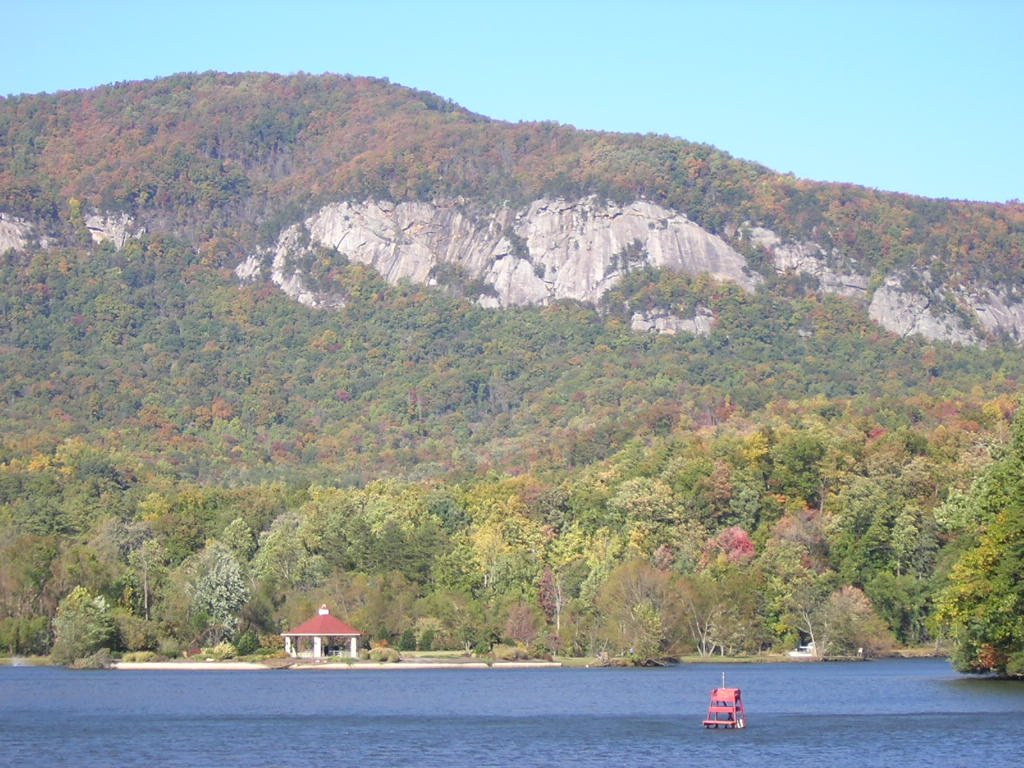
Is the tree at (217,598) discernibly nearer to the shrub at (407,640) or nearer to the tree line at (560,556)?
the tree line at (560,556)

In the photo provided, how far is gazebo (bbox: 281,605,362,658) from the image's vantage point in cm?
9438

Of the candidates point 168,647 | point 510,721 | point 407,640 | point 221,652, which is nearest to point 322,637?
point 221,652

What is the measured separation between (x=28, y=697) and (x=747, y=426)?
288 feet

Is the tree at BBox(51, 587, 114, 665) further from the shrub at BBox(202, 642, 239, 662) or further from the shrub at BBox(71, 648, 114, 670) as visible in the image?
the shrub at BBox(202, 642, 239, 662)

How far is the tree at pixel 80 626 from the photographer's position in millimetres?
90375

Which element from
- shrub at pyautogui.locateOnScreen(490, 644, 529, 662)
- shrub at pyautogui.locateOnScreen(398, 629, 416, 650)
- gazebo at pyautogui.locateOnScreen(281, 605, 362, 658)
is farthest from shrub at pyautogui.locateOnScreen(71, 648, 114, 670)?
shrub at pyautogui.locateOnScreen(490, 644, 529, 662)

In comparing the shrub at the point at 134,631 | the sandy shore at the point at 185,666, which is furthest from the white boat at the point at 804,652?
the shrub at the point at 134,631

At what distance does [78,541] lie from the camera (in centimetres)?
11706

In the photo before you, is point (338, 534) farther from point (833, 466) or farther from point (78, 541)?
point (833, 466)

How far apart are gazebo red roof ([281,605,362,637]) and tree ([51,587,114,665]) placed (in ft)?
32.3

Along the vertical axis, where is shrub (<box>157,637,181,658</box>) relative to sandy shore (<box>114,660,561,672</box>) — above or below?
above

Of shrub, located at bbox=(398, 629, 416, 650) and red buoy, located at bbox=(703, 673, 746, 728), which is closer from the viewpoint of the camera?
red buoy, located at bbox=(703, 673, 746, 728)

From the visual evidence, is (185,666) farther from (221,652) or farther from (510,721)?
(510,721)

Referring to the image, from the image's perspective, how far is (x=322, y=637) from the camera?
9488cm
